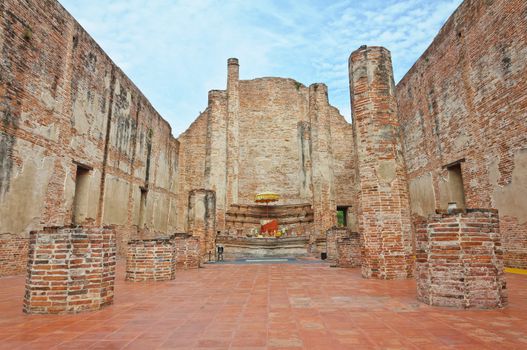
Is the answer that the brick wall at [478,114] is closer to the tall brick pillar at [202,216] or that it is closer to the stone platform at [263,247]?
the stone platform at [263,247]

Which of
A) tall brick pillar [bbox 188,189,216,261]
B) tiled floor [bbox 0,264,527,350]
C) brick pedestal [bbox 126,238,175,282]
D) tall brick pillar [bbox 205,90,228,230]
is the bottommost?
tiled floor [bbox 0,264,527,350]

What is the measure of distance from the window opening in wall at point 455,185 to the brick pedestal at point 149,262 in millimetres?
10736

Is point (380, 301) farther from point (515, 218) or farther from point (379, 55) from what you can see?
point (515, 218)

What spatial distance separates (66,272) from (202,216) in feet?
28.3

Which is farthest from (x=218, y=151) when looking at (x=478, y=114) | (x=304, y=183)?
(x=478, y=114)

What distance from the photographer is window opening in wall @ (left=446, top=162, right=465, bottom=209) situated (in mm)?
12719

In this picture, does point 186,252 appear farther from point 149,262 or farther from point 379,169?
point 379,169

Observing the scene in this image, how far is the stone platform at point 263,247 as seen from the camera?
1667 centimetres

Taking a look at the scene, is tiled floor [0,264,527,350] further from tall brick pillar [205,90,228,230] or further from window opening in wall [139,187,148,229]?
tall brick pillar [205,90,228,230]

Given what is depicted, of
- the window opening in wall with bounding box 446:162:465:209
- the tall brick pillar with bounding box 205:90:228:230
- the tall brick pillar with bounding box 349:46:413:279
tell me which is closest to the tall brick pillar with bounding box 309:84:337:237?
the tall brick pillar with bounding box 205:90:228:230

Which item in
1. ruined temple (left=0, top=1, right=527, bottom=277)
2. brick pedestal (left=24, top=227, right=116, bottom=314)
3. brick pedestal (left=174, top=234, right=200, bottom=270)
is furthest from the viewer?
brick pedestal (left=174, top=234, right=200, bottom=270)

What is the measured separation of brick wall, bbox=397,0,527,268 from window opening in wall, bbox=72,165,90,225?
44.8ft

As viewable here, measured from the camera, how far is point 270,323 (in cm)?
334

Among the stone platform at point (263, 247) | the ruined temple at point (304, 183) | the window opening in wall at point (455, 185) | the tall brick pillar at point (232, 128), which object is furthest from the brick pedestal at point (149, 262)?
the tall brick pillar at point (232, 128)
